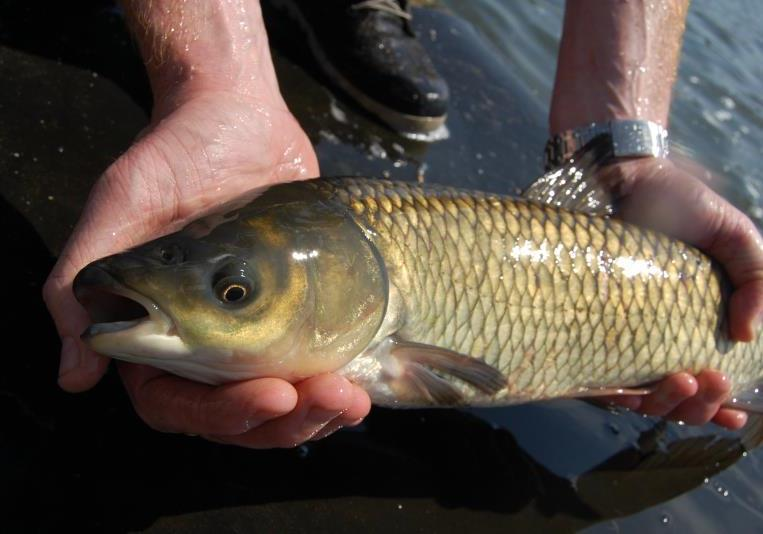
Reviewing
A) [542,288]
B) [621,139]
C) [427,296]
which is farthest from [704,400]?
[427,296]

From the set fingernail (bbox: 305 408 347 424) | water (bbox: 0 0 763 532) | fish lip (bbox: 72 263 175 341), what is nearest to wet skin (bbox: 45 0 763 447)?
fingernail (bbox: 305 408 347 424)

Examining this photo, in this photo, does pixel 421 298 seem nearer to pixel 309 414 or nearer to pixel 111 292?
pixel 309 414

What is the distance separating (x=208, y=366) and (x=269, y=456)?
24.6 inches

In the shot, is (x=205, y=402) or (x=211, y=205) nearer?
→ (x=205, y=402)

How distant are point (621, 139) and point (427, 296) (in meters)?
1.47

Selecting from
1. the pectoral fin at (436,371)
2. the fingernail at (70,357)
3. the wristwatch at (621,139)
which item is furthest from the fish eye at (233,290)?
the wristwatch at (621,139)

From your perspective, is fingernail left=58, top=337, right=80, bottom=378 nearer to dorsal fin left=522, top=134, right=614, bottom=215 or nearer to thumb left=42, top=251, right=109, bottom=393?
thumb left=42, top=251, right=109, bottom=393

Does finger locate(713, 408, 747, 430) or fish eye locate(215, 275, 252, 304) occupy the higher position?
fish eye locate(215, 275, 252, 304)

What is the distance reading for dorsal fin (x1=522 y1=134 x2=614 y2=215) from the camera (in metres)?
2.65

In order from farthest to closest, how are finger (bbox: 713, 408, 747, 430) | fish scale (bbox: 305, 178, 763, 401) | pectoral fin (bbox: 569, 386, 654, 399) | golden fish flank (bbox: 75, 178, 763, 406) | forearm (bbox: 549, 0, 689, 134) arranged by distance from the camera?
forearm (bbox: 549, 0, 689, 134), finger (bbox: 713, 408, 747, 430), pectoral fin (bbox: 569, 386, 654, 399), fish scale (bbox: 305, 178, 763, 401), golden fish flank (bbox: 75, 178, 763, 406)

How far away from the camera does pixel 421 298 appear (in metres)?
2.15

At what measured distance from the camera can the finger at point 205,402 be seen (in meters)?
1.70

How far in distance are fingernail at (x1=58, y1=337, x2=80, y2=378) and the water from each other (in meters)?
0.37

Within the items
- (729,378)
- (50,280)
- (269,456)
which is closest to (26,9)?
(50,280)
